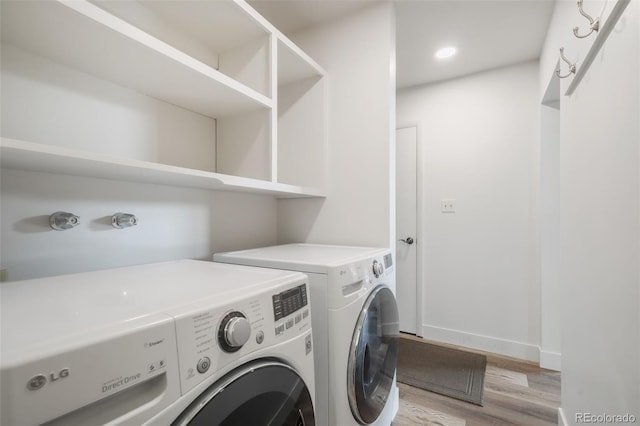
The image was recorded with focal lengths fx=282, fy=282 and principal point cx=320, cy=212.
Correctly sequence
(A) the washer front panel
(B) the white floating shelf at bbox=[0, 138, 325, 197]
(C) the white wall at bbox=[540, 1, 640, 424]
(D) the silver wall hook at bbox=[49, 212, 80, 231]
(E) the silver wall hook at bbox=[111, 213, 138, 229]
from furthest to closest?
(E) the silver wall hook at bbox=[111, 213, 138, 229], (D) the silver wall hook at bbox=[49, 212, 80, 231], (C) the white wall at bbox=[540, 1, 640, 424], (B) the white floating shelf at bbox=[0, 138, 325, 197], (A) the washer front panel

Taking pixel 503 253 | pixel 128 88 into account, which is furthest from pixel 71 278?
pixel 503 253

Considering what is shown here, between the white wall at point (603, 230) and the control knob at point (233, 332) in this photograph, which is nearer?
the control knob at point (233, 332)

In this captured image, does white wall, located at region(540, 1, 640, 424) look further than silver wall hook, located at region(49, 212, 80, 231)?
No

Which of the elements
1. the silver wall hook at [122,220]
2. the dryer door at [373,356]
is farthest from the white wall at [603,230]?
the silver wall hook at [122,220]

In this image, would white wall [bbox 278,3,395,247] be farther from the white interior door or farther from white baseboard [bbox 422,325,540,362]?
white baseboard [bbox 422,325,540,362]

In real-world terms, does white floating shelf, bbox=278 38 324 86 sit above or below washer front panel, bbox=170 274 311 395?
above

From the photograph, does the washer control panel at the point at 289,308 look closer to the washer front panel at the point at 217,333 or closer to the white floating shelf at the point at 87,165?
the washer front panel at the point at 217,333

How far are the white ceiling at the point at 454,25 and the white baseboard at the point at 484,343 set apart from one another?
238cm

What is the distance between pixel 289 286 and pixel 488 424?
1632 millimetres

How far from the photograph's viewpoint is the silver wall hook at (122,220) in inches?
43.3

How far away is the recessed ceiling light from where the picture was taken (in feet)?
7.21

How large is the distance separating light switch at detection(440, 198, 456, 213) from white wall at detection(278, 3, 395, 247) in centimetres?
131

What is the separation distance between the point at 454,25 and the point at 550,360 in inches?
101

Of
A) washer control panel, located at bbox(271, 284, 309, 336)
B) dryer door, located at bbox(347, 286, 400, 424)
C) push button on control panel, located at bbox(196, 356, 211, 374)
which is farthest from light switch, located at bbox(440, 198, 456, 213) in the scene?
push button on control panel, located at bbox(196, 356, 211, 374)
